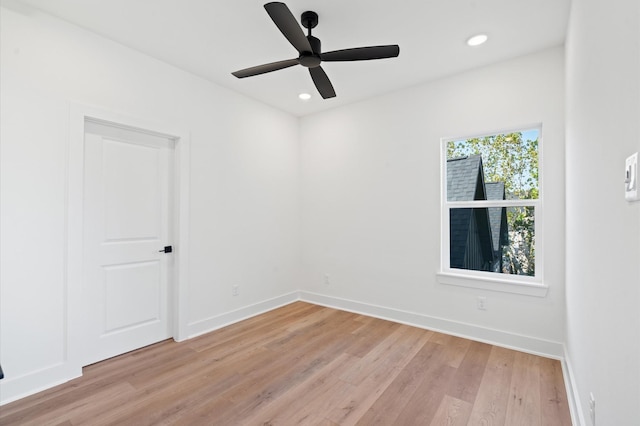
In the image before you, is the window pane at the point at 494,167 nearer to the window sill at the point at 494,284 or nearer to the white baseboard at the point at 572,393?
the window sill at the point at 494,284

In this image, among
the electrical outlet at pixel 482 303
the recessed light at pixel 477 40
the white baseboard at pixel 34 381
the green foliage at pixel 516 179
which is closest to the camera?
the white baseboard at pixel 34 381

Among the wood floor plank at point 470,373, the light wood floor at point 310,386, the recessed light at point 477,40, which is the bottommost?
the light wood floor at point 310,386

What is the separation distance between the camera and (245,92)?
3.82 meters

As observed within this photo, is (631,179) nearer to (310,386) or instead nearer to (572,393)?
(572,393)

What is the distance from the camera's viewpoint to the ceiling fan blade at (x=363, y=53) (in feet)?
7.08

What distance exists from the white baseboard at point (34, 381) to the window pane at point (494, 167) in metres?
3.87

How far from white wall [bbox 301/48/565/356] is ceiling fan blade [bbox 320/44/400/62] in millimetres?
1450

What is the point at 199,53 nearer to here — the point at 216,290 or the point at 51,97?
the point at 51,97

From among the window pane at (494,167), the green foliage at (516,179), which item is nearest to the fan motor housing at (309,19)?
the window pane at (494,167)

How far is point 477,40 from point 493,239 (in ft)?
6.30

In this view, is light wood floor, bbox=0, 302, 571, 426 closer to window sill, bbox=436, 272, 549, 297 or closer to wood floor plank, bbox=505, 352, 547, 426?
wood floor plank, bbox=505, 352, 547, 426

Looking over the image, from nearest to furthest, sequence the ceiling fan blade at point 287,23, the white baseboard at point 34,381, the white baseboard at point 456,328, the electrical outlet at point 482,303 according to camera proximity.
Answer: the ceiling fan blade at point 287,23 < the white baseboard at point 34,381 < the white baseboard at point 456,328 < the electrical outlet at point 482,303

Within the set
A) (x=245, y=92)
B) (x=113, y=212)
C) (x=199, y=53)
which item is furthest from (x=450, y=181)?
(x=113, y=212)

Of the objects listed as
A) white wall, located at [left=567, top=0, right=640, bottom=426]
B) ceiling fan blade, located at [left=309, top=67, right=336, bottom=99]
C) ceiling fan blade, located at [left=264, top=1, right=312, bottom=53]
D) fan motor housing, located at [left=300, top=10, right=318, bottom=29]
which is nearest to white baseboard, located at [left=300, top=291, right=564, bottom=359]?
white wall, located at [left=567, top=0, right=640, bottom=426]
